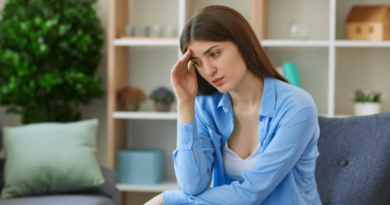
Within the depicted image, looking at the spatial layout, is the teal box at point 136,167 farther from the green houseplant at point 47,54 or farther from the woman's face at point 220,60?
the woman's face at point 220,60

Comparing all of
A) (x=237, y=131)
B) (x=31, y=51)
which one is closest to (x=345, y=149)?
(x=237, y=131)

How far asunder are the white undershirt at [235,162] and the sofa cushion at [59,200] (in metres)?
0.74

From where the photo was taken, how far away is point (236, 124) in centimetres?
125

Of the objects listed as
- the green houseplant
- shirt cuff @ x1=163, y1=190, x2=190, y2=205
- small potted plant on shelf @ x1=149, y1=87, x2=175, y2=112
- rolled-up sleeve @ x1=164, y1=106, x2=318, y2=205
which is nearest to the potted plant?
small potted plant on shelf @ x1=149, y1=87, x2=175, y2=112

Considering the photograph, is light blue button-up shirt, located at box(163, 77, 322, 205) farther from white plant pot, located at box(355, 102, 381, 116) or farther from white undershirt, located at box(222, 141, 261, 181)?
white plant pot, located at box(355, 102, 381, 116)

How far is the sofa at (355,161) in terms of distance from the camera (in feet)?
3.89

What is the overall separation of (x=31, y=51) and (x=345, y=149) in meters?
1.88

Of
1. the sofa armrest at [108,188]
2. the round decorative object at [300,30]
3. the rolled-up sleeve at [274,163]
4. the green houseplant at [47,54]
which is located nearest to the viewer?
the rolled-up sleeve at [274,163]

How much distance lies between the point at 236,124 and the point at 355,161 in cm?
45

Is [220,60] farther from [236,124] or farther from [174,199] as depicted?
[174,199]

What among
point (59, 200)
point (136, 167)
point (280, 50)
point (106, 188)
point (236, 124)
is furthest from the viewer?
point (280, 50)

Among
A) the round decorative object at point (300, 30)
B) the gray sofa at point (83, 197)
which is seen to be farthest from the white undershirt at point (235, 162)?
the round decorative object at point (300, 30)

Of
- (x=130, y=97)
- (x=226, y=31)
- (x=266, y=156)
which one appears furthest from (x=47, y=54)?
(x=266, y=156)

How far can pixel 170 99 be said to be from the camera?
2.34 meters
